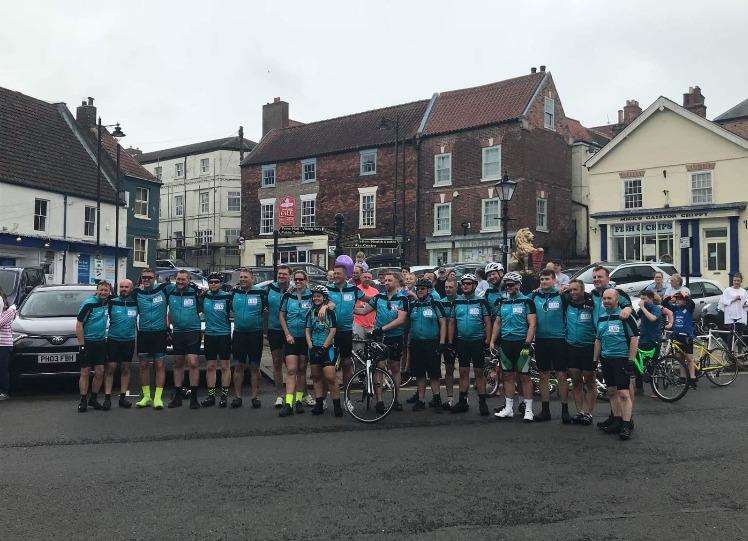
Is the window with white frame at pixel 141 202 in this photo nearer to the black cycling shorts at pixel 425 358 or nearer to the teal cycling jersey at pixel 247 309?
the teal cycling jersey at pixel 247 309

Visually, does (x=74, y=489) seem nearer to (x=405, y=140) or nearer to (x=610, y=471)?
(x=610, y=471)

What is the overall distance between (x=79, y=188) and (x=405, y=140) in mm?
17701

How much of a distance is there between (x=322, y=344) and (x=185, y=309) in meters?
2.15

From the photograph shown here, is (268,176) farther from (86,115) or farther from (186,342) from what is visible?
(186,342)

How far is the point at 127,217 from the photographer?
1538 inches

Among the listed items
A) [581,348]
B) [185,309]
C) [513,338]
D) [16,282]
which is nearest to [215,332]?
[185,309]

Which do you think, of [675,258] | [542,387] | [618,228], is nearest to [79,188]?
[618,228]

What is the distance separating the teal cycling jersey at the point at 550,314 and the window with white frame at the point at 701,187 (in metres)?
26.8

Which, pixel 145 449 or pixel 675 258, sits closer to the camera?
pixel 145 449

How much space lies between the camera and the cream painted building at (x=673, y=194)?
3150 centimetres

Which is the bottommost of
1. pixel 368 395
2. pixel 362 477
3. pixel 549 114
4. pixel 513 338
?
pixel 362 477

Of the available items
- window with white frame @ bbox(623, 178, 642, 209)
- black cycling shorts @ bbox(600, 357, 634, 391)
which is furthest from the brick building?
black cycling shorts @ bbox(600, 357, 634, 391)

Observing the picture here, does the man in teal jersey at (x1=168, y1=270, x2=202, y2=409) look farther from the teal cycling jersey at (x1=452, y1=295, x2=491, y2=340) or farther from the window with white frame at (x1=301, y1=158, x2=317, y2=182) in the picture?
the window with white frame at (x1=301, y1=158, x2=317, y2=182)

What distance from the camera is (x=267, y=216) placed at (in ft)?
153
